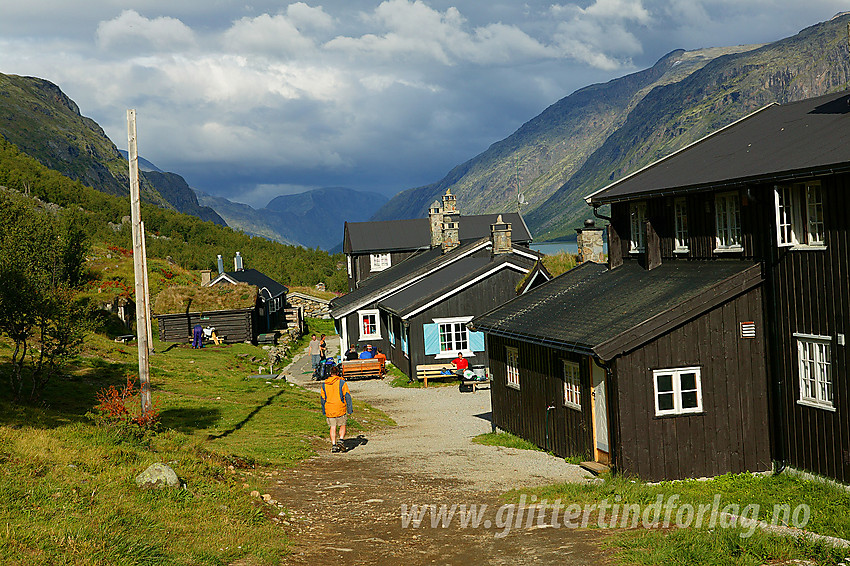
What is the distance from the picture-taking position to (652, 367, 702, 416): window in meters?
15.5

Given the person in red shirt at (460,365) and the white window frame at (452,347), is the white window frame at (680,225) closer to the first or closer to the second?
the person in red shirt at (460,365)

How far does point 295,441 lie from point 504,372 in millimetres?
6488

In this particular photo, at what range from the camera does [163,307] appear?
4756 centimetres

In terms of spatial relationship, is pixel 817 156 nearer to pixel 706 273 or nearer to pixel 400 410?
pixel 706 273

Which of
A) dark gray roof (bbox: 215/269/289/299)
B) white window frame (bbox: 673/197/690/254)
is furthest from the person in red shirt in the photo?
dark gray roof (bbox: 215/269/289/299)

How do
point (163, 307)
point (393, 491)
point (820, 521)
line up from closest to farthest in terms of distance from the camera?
point (820, 521)
point (393, 491)
point (163, 307)

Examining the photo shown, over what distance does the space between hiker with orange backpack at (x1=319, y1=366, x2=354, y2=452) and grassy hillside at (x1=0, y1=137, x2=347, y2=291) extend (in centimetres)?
7099

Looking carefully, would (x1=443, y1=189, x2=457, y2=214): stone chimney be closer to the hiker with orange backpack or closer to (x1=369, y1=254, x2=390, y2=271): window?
(x1=369, y1=254, x2=390, y2=271): window

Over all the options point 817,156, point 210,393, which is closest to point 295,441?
point 210,393

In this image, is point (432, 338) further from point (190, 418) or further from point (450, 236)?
point (190, 418)

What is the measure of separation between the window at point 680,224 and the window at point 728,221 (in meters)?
1.33

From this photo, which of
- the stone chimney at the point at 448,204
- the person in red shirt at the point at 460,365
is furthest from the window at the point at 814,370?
the stone chimney at the point at 448,204

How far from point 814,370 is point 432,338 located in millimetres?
22636

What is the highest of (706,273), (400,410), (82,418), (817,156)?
(817,156)
